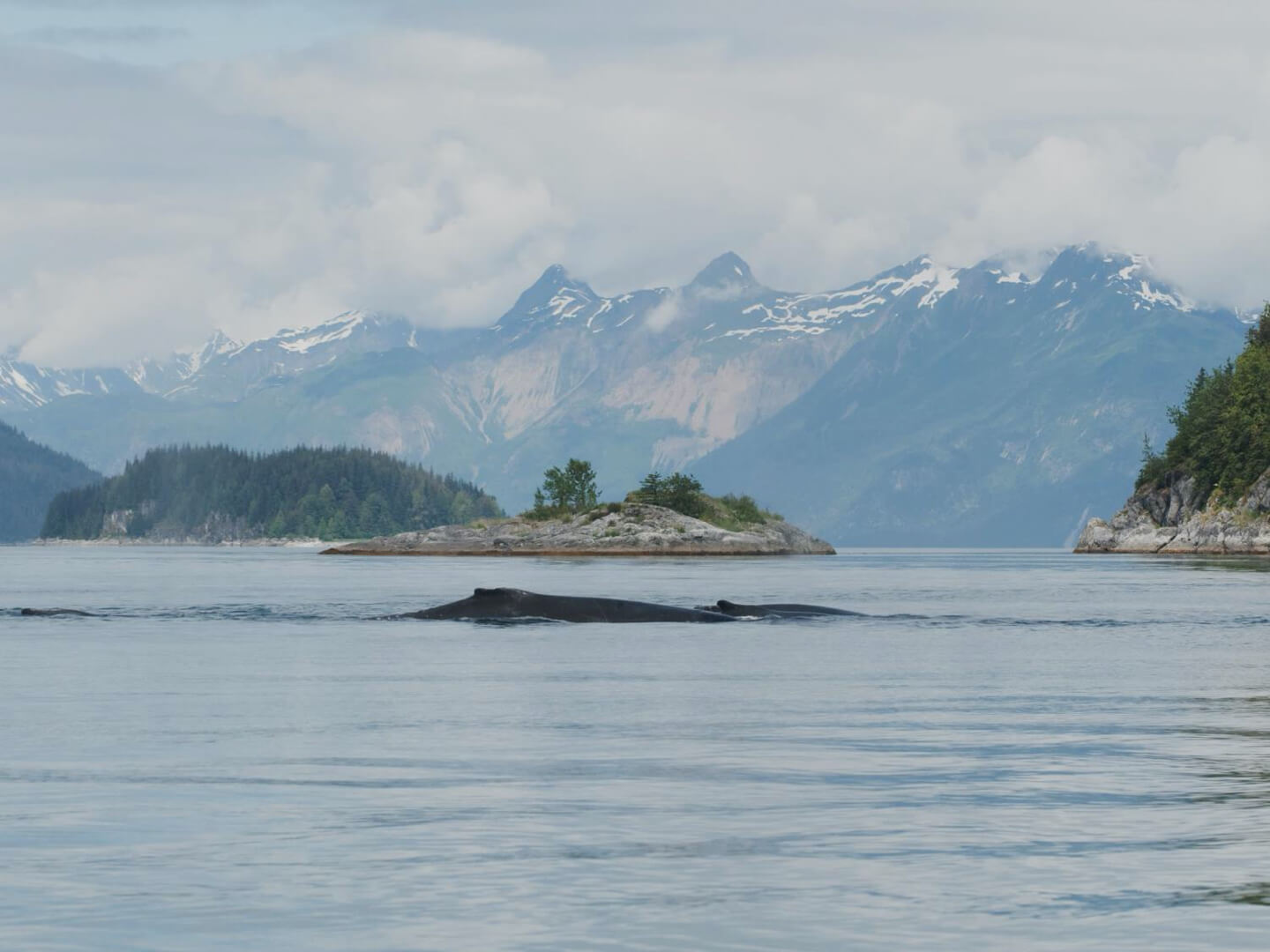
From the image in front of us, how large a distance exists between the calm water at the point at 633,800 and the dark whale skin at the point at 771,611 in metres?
18.9

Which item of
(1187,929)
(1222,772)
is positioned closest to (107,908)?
(1187,929)

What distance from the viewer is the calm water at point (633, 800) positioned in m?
18.7

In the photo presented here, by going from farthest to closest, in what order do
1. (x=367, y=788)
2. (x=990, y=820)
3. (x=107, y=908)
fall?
1. (x=367, y=788)
2. (x=990, y=820)
3. (x=107, y=908)

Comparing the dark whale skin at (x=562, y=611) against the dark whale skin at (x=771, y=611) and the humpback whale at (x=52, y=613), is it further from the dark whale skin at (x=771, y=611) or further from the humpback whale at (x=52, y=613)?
the humpback whale at (x=52, y=613)

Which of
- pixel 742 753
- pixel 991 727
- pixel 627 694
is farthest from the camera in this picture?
pixel 627 694

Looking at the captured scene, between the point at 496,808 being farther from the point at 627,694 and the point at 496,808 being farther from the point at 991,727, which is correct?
the point at 627,694

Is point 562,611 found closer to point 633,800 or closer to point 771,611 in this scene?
point 771,611

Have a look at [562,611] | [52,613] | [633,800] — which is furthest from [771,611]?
[633,800]

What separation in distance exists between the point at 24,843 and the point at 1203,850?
14.2 meters

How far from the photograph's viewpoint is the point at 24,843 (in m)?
23.0

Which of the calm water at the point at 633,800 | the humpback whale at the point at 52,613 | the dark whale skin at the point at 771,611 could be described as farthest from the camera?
the humpback whale at the point at 52,613

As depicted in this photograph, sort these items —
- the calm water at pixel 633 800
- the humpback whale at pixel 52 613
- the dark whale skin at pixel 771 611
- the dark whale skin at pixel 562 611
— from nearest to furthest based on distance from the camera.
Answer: the calm water at pixel 633 800 < the dark whale skin at pixel 562 611 < the dark whale skin at pixel 771 611 < the humpback whale at pixel 52 613

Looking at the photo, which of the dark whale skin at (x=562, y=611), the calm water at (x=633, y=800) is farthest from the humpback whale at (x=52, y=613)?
the calm water at (x=633, y=800)

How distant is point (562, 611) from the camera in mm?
80250
